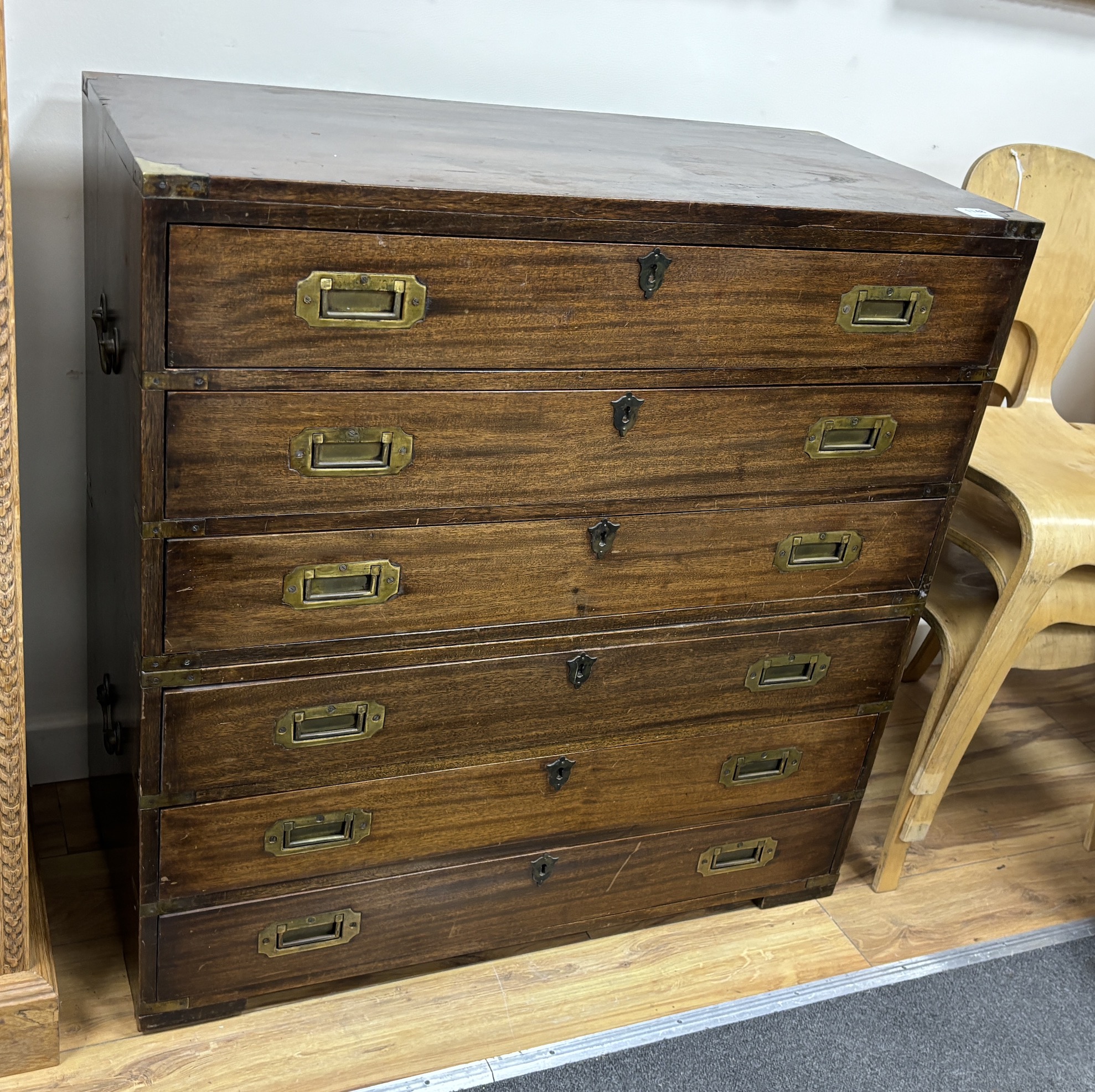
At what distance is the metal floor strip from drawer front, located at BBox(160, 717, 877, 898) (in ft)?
0.83

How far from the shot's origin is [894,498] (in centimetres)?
148

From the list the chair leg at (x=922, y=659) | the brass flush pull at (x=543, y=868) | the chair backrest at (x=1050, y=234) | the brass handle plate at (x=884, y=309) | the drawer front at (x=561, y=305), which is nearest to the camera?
the drawer front at (x=561, y=305)

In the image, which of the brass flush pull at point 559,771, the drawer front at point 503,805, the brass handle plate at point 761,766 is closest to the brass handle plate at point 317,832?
the drawer front at point 503,805

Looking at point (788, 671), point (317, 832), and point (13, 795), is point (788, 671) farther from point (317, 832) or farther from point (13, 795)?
point (13, 795)

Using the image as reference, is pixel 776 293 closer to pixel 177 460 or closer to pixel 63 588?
pixel 177 460

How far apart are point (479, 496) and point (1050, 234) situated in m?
1.20

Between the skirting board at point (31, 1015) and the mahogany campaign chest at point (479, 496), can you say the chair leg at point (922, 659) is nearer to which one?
the mahogany campaign chest at point (479, 496)

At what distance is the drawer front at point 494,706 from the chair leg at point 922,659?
2.28 ft

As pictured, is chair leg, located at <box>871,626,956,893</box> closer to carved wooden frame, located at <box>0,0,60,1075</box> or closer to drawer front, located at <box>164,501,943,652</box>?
drawer front, located at <box>164,501,943,652</box>

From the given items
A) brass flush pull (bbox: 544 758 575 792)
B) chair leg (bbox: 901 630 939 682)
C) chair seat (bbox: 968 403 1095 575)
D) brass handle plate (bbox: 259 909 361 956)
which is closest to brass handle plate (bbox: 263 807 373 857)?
brass handle plate (bbox: 259 909 361 956)

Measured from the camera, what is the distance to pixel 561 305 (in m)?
1.19

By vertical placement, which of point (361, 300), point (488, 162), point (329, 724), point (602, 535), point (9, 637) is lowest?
point (329, 724)

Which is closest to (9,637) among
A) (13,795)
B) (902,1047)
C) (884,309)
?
(13,795)

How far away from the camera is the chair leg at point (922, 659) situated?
7.45ft
